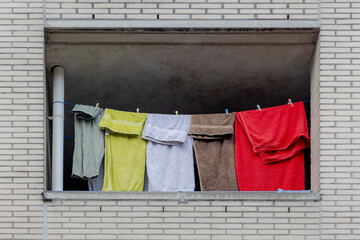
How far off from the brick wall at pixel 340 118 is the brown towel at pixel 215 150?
1403 millimetres

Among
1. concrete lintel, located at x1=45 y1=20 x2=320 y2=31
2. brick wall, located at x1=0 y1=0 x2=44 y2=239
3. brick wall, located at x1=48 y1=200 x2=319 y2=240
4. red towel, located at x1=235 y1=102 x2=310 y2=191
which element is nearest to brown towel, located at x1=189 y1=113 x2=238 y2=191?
red towel, located at x1=235 y1=102 x2=310 y2=191

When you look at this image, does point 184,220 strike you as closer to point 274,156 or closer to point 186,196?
point 186,196

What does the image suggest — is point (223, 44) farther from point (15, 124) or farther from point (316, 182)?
point (15, 124)

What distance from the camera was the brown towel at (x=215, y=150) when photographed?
10469 mm

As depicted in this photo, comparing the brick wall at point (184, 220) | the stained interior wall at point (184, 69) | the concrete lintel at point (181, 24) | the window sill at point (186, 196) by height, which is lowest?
the brick wall at point (184, 220)

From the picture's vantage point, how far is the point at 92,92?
457 inches

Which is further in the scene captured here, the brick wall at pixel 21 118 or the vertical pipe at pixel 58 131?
the vertical pipe at pixel 58 131

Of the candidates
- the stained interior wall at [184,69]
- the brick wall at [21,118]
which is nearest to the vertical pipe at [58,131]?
the stained interior wall at [184,69]

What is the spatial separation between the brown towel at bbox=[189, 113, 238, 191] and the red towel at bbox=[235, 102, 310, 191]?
114 mm

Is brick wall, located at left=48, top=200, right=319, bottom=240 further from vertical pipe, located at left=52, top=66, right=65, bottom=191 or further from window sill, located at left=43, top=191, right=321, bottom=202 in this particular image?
vertical pipe, located at left=52, top=66, right=65, bottom=191

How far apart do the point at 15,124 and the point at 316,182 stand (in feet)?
12.5

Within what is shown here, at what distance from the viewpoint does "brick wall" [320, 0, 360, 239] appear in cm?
953

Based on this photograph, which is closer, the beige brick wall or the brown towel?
the beige brick wall

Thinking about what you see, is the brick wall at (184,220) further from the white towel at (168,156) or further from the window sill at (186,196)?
the white towel at (168,156)
